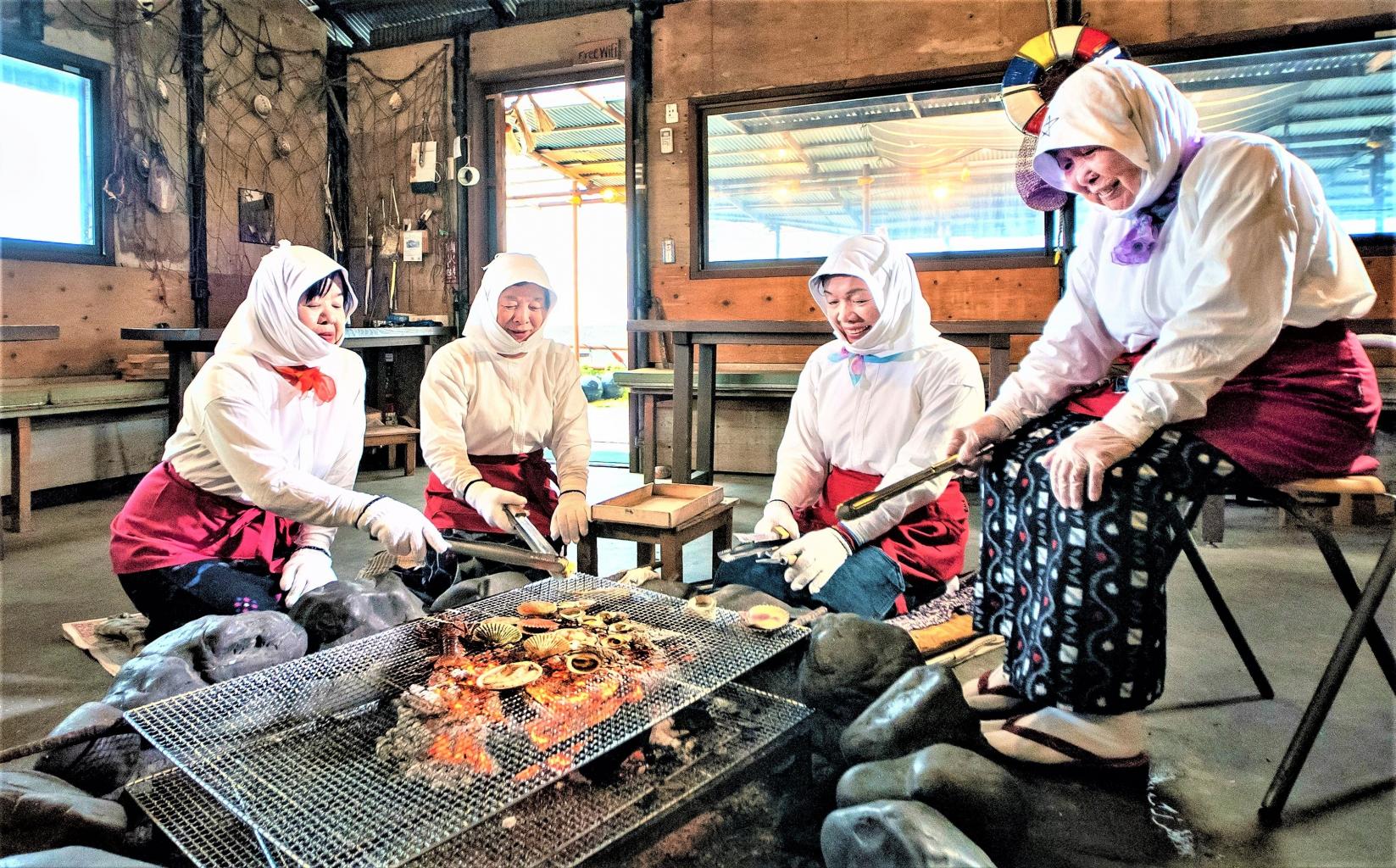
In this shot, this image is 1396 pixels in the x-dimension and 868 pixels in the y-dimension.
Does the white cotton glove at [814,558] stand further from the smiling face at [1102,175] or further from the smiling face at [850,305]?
the smiling face at [1102,175]

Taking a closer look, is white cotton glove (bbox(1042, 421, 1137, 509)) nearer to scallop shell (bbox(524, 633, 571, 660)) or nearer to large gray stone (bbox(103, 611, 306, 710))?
scallop shell (bbox(524, 633, 571, 660))

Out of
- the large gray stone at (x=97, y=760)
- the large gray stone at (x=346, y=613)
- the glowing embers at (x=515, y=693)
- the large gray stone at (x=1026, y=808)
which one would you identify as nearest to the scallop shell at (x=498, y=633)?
the glowing embers at (x=515, y=693)

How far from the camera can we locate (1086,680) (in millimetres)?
1841

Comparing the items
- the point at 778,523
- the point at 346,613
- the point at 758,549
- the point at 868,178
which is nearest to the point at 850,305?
the point at 778,523

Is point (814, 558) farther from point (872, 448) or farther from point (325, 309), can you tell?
point (325, 309)

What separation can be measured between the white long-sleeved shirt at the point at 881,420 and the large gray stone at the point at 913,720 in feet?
2.94

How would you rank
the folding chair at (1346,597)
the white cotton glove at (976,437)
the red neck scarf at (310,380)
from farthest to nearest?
the red neck scarf at (310,380) < the white cotton glove at (976,437) < the folding chair at (1346,597)

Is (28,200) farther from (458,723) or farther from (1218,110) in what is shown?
(1218,110)

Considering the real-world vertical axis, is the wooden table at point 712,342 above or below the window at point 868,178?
below

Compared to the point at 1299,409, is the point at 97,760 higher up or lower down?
lower down

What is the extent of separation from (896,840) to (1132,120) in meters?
1.51

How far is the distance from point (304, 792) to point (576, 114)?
28.5 feet

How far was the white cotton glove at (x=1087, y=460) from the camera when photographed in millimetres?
1769

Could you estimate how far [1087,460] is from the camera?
1780 millimetres
